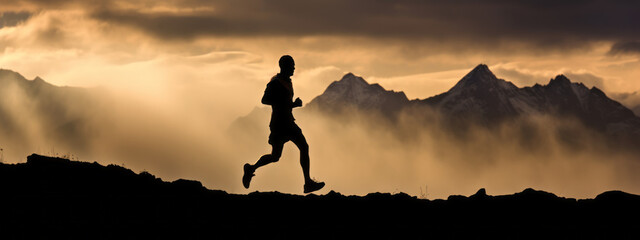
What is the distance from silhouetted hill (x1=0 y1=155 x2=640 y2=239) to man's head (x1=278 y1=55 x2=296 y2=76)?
1.95 m

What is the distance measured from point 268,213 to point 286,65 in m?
2.62

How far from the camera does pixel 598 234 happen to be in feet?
34.3

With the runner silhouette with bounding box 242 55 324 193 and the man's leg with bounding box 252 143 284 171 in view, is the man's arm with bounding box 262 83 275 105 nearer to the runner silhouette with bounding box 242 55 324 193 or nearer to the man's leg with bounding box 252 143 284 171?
the runner silhouette with bounding box 242 55 324 193

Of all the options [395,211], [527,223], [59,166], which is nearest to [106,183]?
[59,166]

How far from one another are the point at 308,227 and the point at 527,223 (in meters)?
3.01

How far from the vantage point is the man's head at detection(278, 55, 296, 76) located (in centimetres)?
1298

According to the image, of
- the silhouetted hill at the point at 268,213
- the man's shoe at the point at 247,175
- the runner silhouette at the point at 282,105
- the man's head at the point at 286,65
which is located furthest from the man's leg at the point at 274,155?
the man's head at the point at 286,65

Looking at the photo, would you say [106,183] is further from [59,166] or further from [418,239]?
[418,239]

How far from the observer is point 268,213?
11.6m

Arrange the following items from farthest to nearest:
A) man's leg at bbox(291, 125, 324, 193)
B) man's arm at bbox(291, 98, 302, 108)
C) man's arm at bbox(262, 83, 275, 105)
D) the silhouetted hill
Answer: man's leg at bbox(291, 125, 324, 193), man's arm at bbox(262, 83, 275, 105), man's arm at bbox(291, 98, 302, 108), the silhouetted hill

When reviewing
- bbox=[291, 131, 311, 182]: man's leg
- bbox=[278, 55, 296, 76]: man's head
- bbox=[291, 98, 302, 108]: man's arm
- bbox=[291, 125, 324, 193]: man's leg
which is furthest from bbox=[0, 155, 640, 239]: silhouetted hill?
bbox=[278, 55, 296, 76]: man's head

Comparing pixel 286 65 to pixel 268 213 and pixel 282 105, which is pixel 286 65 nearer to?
pixel 282 105

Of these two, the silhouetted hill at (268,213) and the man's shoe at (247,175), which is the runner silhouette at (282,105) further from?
the silhouetted hill at (268,213)

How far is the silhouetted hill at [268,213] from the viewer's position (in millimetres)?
10305
